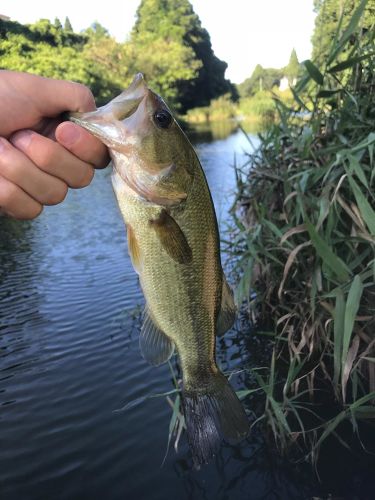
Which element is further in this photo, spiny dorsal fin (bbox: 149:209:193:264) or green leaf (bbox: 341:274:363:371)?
green leaf (bbox: 341:274:363:371)

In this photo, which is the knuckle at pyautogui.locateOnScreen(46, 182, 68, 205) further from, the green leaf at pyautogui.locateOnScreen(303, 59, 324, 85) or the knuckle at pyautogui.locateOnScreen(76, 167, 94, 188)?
the green leaf at pyautogui.locateOnScreen(303, 59, 324, 85)

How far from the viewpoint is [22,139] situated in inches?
75.5

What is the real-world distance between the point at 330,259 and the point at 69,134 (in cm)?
207

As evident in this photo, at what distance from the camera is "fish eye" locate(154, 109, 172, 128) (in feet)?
5.80

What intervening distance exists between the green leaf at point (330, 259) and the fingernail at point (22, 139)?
1.92m

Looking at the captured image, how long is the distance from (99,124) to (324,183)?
9.07 feet

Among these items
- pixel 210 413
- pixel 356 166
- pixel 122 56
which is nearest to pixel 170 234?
pixel 210 413

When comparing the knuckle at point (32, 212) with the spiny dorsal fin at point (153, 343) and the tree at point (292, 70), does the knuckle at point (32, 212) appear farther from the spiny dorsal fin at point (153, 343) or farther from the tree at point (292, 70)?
the tree at point (292, 70)

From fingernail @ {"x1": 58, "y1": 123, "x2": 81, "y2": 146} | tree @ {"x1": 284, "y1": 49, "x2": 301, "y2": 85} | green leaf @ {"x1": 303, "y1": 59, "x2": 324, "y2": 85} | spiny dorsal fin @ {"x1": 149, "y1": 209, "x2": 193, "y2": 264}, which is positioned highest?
tree @ {"x1": 284, "y1": 49, "x2": 301, "y2": 85}

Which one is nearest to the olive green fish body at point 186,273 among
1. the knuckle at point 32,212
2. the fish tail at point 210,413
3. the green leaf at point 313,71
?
the fish tail at point 210,413

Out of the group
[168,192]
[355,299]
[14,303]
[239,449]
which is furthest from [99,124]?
[14,303]

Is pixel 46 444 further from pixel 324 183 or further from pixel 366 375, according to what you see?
pixel 324 183

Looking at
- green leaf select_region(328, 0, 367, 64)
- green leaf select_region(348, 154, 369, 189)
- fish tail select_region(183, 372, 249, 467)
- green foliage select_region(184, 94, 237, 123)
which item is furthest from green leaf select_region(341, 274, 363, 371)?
green foliage select_region(184, 94, 237, 123)

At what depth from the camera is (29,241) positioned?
1077 centimetres
